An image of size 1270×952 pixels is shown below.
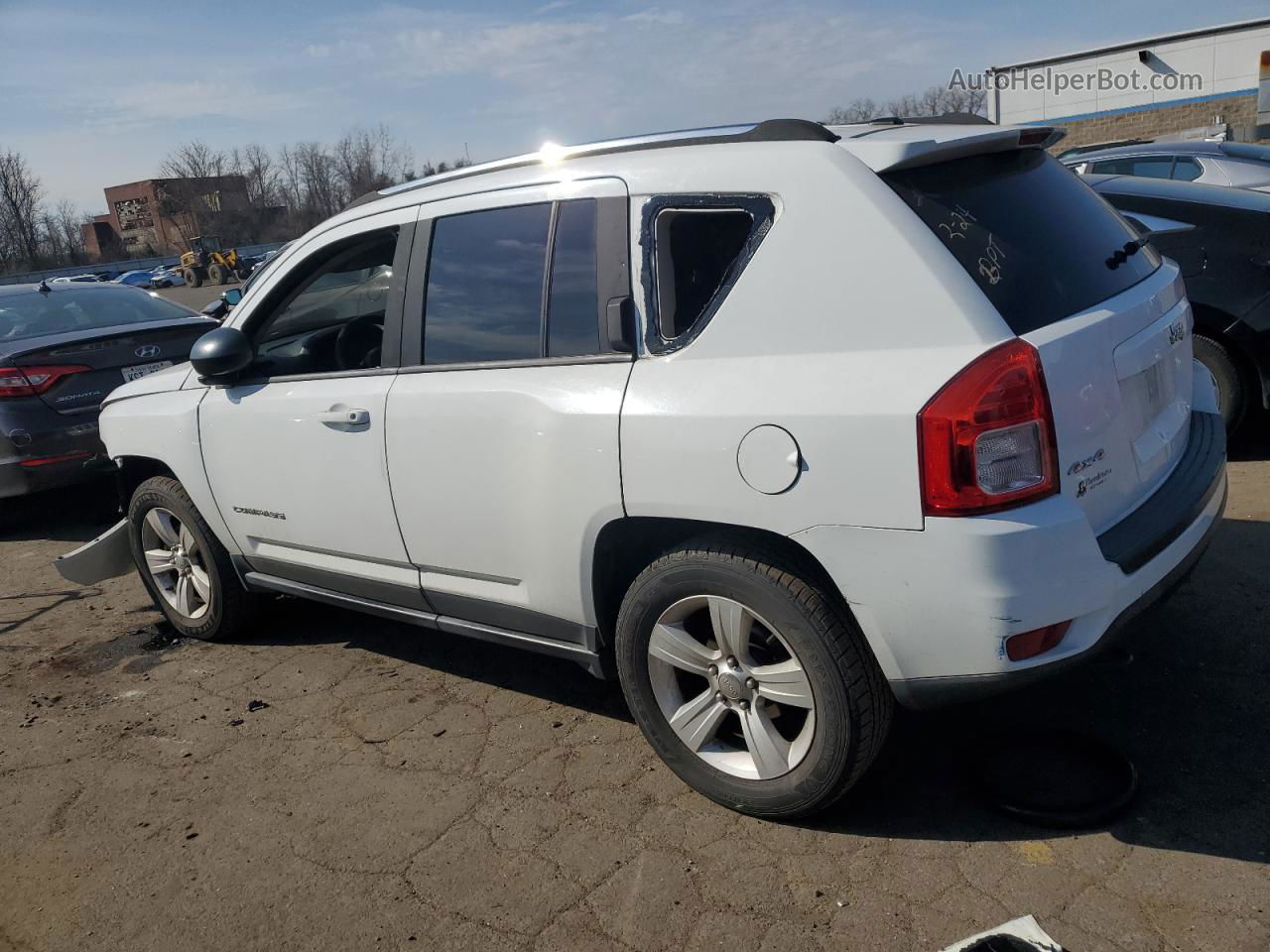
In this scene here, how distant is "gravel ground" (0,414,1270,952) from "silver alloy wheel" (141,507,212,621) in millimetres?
429

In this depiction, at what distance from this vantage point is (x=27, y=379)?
6.67 metres

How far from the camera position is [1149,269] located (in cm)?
326

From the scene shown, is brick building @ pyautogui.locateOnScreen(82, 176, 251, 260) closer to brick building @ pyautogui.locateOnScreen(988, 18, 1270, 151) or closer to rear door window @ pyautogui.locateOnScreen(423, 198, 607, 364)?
brick building @ pyautogui.locateOnScreen(988, 18, 1270, 151)

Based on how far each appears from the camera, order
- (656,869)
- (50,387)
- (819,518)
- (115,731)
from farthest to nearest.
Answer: (50,387)
(115,731)
(656,869)
(819,518)

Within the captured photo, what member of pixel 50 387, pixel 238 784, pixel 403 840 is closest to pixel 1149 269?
pixel 403 840

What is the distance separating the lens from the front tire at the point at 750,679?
2.68m

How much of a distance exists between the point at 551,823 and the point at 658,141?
6.90ft

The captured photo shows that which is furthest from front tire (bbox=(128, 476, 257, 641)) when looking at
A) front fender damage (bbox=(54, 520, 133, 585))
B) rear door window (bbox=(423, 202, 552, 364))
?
rear door window (bbox=(423, 202, 552, 364))

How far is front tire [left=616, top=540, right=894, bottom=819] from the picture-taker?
8.80 ft

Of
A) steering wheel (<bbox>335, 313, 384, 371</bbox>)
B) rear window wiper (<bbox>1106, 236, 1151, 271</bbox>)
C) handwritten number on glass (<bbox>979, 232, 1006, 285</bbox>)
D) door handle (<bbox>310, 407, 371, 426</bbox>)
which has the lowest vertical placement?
door handle (<bbox>310, 407, 371, 426</bbox>)

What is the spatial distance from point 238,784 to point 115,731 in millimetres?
851

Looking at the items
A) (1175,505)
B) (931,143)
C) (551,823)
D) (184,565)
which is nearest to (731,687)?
(551,823)

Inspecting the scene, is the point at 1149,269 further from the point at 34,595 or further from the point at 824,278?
the point at 34,595

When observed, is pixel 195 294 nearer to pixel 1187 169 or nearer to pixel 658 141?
pixel 1187 169
